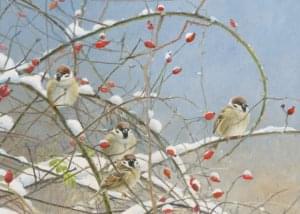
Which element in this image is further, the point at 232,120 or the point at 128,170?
the point at 232,120

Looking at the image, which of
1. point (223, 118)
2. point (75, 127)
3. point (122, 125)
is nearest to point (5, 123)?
point (75, 127)

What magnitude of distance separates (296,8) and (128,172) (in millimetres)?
1426

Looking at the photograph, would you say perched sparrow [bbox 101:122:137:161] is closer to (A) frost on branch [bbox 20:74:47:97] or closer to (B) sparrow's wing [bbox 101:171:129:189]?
(B) sparrow's wing [bbox 101:171:129:189]

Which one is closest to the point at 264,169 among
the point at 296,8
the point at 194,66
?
→ the point at 194,66

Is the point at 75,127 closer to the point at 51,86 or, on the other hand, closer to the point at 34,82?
the point at 34,82

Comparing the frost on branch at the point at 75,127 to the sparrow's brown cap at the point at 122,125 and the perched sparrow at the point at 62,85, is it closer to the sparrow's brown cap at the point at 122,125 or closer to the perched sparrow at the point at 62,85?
the perched sparrow at the point at 62,85

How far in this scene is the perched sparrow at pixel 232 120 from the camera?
1.80m

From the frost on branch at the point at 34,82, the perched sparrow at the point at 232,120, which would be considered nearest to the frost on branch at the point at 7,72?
the frost on branch at the point at 34,82

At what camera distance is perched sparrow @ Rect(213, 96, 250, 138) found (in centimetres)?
180

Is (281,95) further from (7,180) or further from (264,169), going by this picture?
(7,180)

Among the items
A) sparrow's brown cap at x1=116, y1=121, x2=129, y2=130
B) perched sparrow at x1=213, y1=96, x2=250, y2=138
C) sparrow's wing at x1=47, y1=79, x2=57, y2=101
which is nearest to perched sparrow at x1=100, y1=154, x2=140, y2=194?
sparrow's brown cap at x1=116, y1=121, x2=129, y2=130

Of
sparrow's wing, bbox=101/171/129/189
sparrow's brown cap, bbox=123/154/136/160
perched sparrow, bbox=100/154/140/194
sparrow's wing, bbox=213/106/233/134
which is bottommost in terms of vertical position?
Answer: sparrow's wing, bbox=101/171/129/189

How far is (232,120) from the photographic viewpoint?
1.84m

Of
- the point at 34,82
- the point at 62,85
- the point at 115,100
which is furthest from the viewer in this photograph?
the point at 62,85
